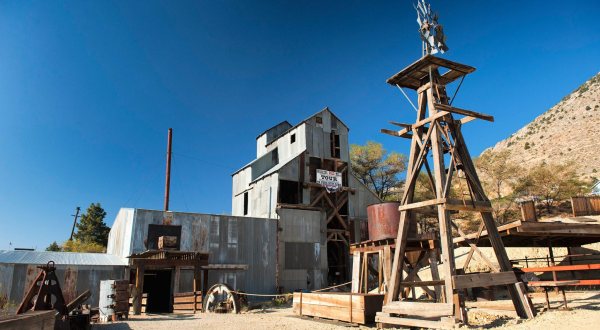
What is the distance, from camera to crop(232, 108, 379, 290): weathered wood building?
28.9m

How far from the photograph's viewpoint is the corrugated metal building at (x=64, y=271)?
20.8 m

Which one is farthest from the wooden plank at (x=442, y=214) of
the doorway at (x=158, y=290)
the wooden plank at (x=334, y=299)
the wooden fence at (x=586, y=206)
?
the wooden fence at (x=586, y=206)

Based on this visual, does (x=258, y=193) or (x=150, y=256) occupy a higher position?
(x=258, y=193)

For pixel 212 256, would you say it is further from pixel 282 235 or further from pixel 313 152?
pixel 313 152

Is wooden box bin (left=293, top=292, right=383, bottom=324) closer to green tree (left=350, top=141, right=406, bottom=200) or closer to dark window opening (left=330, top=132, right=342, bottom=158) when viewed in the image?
dark window opening (left=330, top=132, right=342, bottom=158)

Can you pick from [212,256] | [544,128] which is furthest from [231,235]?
[544,128]

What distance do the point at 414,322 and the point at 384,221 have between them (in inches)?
216

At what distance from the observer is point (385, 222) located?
15.3 metres

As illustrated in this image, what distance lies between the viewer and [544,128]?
92438 millimetres

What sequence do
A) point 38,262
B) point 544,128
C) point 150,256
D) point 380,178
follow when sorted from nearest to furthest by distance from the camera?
1. point 150,256
2. point 38,262
3. point 380,178
4. point 544,128

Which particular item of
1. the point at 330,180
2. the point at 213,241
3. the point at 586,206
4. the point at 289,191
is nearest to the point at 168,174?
the point at 289,191

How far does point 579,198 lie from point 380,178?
2345cm

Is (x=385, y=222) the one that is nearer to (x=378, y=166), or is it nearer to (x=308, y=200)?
(x=308, y=200)

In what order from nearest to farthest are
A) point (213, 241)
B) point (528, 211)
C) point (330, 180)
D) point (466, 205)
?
point (466, 205) → point (528, 211) → point (213, 241) → point (330, 180)
